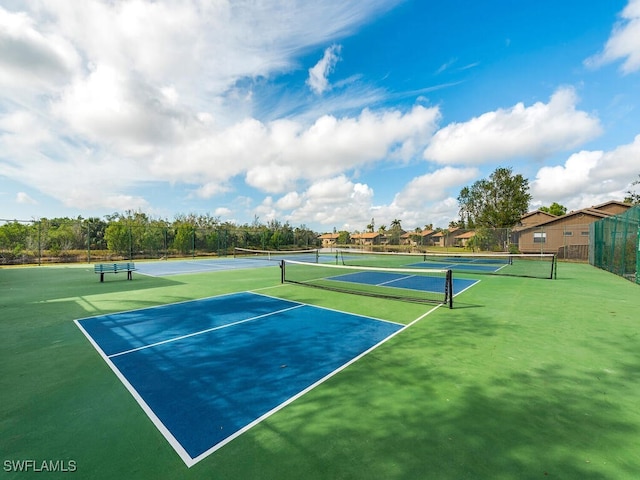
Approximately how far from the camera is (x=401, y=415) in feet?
9.64

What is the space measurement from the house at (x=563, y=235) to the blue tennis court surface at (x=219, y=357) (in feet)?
98.5

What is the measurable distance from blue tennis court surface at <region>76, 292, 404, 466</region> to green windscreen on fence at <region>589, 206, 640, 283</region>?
1339 centimetres

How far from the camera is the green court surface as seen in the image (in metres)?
2.29

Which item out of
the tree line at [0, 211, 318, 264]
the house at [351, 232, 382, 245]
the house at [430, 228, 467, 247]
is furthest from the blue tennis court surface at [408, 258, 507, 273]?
the house at [351, 232, 382, 245]

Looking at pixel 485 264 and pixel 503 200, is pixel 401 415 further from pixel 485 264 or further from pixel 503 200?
pixel 503 200

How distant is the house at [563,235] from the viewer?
27.0 m

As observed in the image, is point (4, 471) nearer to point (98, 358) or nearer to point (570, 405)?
point (98, 358)

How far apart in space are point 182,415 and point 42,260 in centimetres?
2675

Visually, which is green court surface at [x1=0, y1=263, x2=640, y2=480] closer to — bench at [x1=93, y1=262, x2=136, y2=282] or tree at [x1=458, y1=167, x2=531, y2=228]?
bench at [x1=93, y1=262, x2=136, y2=282]

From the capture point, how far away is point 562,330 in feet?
18.7

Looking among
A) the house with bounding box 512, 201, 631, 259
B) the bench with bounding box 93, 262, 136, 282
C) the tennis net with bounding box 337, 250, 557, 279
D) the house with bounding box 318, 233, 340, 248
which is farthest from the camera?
the house with bounding box 318, 233, 340, 248

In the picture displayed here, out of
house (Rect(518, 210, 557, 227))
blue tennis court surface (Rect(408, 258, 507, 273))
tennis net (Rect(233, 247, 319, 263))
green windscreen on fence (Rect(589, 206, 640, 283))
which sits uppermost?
house (Rect(518, 210, 557, 227))

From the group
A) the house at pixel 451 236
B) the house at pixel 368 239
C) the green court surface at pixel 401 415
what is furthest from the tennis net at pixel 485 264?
the house at pixel 368 239

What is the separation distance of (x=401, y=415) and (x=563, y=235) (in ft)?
115
